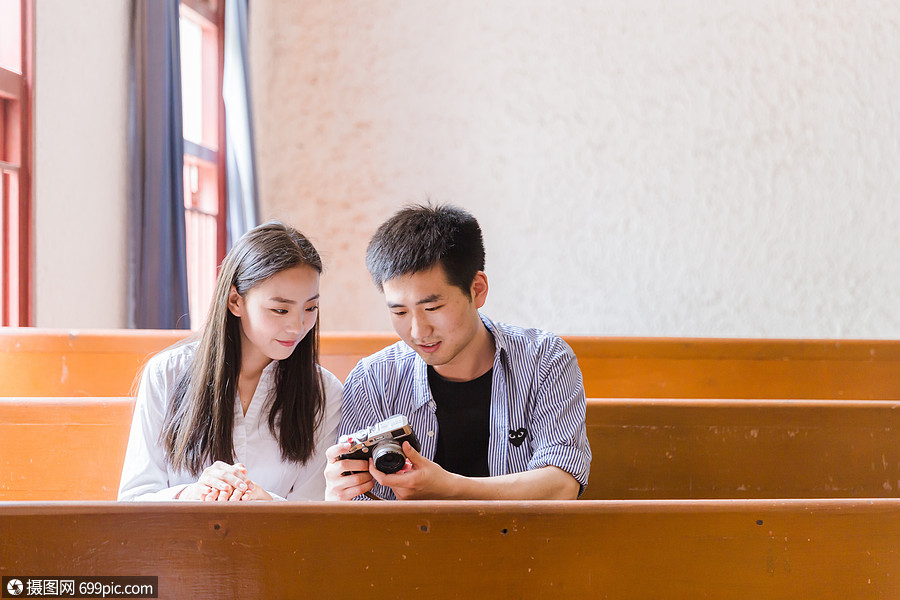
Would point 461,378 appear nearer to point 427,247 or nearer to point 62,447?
point 427,247

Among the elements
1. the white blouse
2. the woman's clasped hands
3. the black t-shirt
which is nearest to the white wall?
the white blouse

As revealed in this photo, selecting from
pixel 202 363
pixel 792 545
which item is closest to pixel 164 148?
pixel 202 363

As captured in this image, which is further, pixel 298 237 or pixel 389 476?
pixel 298 237

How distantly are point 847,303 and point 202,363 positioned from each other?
382cm

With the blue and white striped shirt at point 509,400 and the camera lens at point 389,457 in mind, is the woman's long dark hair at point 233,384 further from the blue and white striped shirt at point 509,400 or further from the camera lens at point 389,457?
the camera lens at point 389,457

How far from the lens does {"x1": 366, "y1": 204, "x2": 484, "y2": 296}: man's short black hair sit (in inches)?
57.0

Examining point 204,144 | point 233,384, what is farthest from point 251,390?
point 204,144

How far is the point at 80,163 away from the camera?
287cm

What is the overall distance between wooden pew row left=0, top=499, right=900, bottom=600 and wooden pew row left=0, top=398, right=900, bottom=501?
2.77 feet

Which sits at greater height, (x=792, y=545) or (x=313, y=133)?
(x=313, y=133)

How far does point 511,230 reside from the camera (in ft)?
14.6

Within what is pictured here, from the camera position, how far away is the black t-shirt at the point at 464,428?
154 cm

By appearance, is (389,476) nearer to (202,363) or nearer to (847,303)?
(202,363)

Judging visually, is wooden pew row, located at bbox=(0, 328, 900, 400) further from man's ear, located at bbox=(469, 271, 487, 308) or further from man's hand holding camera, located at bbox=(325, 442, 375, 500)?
man's hand holding camera, located at bbox=(325, 442, 375, 500)
